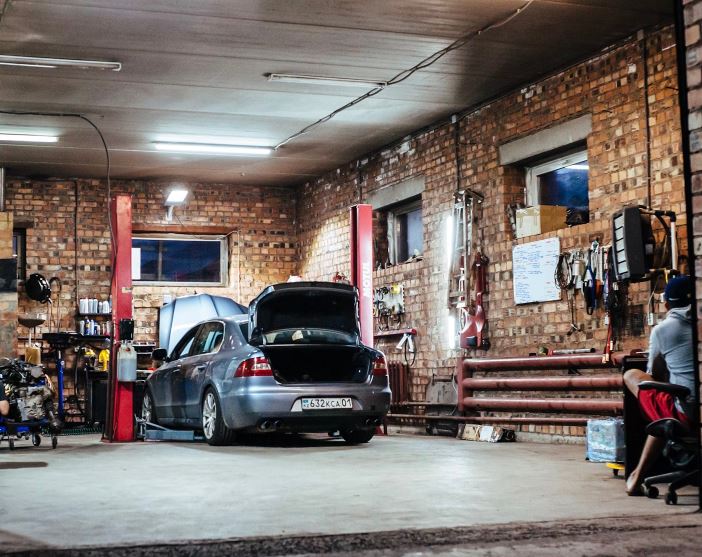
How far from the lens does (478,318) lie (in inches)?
520

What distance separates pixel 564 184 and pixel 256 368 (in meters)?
4.48

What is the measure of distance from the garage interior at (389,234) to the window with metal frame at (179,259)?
0.11 m

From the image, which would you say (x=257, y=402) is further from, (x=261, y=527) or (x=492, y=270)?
(x=261, y=527)

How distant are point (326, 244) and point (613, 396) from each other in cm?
833

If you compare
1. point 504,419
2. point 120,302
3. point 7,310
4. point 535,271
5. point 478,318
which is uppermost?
point 535,271

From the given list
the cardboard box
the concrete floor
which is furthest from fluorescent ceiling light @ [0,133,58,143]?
the cardboard box

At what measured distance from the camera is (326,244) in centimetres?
1825

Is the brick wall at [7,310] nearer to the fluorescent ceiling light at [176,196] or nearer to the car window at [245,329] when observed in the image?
the fluorescent ceiling light at [176,196]

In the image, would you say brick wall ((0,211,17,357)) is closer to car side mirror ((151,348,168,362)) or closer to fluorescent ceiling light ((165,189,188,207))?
fluorescent ceiling light ((165,189,188,207))

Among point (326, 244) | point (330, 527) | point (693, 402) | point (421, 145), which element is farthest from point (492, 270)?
point (330, 527)

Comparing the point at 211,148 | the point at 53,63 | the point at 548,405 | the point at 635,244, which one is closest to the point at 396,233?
the point at 211,148

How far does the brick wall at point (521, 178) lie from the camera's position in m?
10.3

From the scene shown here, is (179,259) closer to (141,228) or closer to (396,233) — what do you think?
(141,228)

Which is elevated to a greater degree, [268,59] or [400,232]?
[268,59]
